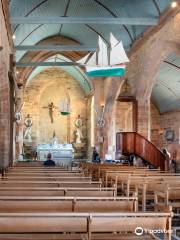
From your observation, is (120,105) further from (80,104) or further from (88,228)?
(88,228)

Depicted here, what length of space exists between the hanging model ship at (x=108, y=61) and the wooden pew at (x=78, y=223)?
369 inches

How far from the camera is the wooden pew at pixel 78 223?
3.65 metres

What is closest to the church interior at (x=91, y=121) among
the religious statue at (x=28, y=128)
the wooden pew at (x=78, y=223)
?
the wooden pew at (x=78, y=223)

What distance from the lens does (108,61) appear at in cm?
1348

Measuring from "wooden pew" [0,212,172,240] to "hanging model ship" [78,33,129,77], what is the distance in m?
9.38

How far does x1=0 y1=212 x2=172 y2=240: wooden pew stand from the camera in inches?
144

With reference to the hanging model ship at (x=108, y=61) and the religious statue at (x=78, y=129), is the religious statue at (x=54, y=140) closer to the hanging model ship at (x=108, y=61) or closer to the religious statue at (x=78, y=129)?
the religious statue at (x=78, y=129)

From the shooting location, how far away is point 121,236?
13.3 feet

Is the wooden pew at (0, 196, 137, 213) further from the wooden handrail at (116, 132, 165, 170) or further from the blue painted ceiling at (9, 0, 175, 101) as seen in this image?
the wooden handrail at (116, 132, 165, 170)

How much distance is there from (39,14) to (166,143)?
13.8m

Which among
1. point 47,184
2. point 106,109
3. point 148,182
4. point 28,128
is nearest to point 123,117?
point 106,109

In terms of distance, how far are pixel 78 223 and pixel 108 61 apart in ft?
33.1

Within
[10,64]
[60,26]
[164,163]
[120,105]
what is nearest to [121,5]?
[10,64]

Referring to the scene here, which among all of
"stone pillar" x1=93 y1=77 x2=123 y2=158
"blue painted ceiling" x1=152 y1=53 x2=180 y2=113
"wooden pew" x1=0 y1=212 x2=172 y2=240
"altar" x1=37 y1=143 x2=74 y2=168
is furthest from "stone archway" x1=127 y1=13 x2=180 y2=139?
"wooden pew" x1=0 y1=212 x2=172 y2=240
